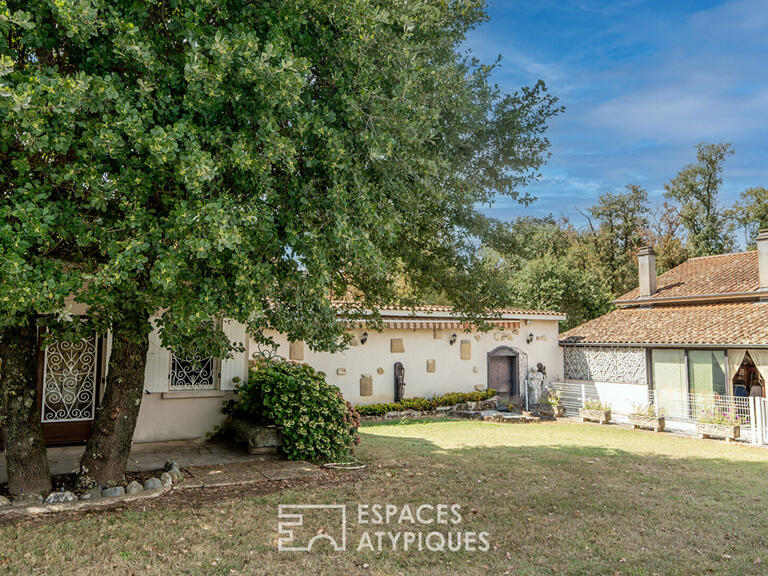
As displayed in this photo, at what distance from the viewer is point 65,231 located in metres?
4.57

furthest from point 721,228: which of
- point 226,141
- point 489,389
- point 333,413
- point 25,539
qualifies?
point 25,539

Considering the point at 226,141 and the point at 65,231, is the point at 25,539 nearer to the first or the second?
the point at 65,231

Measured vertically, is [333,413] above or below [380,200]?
below

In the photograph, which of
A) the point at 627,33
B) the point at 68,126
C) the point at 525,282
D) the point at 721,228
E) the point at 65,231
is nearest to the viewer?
the point at 68,126

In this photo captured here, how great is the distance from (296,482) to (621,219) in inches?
1221

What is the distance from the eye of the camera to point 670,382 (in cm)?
1549

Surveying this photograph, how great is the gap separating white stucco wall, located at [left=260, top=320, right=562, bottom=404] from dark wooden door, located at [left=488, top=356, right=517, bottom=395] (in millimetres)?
361

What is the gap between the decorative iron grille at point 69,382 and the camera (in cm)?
827

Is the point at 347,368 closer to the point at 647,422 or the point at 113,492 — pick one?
the point at 647,422

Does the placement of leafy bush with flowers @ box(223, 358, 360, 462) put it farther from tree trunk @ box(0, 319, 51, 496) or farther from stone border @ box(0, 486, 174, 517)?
tree trunk @ box(0, 319, 51, 496)

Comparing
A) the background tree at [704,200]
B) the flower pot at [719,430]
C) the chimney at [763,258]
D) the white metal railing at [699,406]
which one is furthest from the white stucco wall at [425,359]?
the background tree at [704,200]

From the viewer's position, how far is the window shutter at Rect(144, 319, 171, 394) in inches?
345

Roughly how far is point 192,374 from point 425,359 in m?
8.64

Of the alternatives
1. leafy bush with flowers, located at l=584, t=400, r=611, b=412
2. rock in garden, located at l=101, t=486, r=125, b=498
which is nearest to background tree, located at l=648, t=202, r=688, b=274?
leafy bush with flowers, located at l=584, t=400, r=611, b=412
